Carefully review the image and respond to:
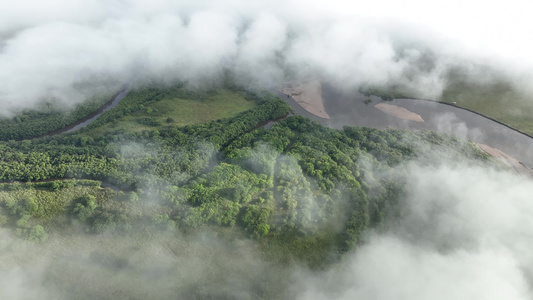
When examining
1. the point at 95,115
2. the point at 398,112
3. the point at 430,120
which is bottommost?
the point at 95,115

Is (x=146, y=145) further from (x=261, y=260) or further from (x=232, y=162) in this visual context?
(x=261, y=260)

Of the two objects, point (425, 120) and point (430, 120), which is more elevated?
point (430, 120)

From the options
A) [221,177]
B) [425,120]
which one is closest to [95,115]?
[221,177]

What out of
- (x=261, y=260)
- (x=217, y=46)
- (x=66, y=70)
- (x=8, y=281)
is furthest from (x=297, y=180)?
(x=66, y=70)

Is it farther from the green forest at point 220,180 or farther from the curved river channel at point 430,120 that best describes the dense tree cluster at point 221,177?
the curved river channel at point 430,120

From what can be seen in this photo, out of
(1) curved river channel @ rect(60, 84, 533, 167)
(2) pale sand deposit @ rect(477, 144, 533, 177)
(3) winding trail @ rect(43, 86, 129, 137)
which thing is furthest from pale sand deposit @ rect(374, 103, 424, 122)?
(3) winding trail @ rect(43, 86, 129, 137)

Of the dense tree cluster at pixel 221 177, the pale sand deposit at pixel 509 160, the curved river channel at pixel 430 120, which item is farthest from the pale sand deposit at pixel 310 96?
the pale sand deposit at pixel 509 160

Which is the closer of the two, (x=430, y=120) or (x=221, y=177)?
(x=221, y=177)

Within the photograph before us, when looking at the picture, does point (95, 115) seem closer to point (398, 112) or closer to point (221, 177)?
point (221, 177)
